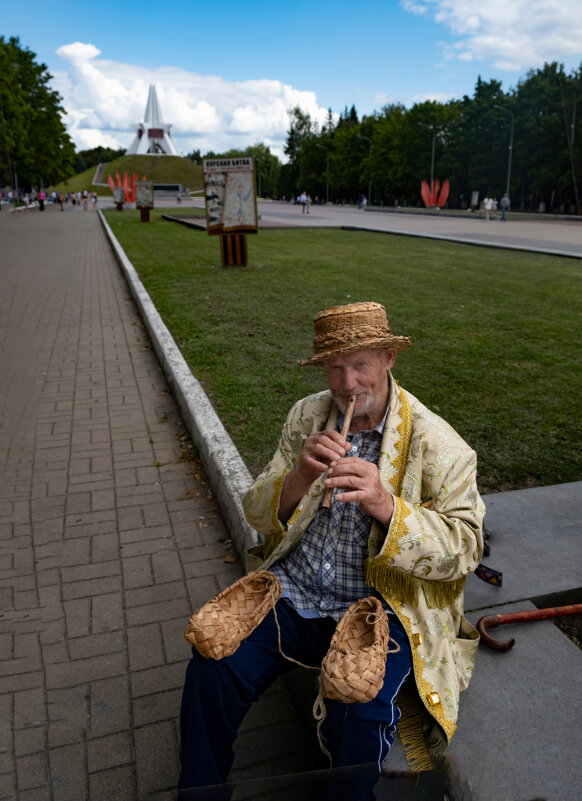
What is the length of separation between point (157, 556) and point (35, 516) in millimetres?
964

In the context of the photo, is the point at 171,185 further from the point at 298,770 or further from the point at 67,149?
the point at 298,770

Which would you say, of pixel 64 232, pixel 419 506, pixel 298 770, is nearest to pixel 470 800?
pixel 419 506

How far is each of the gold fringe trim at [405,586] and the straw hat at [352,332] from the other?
698 millimetres

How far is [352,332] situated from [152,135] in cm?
12386

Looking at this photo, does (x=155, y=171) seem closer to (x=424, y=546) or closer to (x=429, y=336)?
(x=429, y=336)

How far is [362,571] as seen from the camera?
2.18 metres

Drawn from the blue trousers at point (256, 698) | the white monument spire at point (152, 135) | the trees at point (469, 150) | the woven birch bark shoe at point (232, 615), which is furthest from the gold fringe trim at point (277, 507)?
the white monument spire at point (152, 135)

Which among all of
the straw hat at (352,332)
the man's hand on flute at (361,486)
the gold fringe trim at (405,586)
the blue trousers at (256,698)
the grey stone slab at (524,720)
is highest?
the straw hat at (352,332)

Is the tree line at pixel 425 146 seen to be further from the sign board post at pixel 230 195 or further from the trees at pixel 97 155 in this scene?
the trees at pixel 97 155

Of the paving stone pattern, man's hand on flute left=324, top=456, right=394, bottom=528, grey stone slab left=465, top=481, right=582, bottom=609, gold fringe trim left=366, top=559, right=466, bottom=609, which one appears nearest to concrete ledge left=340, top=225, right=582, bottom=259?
the paving stone pattern

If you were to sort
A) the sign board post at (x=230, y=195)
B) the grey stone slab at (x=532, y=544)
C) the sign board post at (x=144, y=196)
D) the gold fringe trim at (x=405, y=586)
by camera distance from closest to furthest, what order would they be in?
the gold fringe trim at (x=405, y=586), the grey stone slab at (x=532, y=544), the sign board post at (x=230, y=195), the sign board post at (x=144, y=196)

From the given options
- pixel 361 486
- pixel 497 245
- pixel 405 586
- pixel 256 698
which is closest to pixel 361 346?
pixel 361 486

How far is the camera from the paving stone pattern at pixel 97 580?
2371 mm

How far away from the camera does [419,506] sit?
2.04 m
